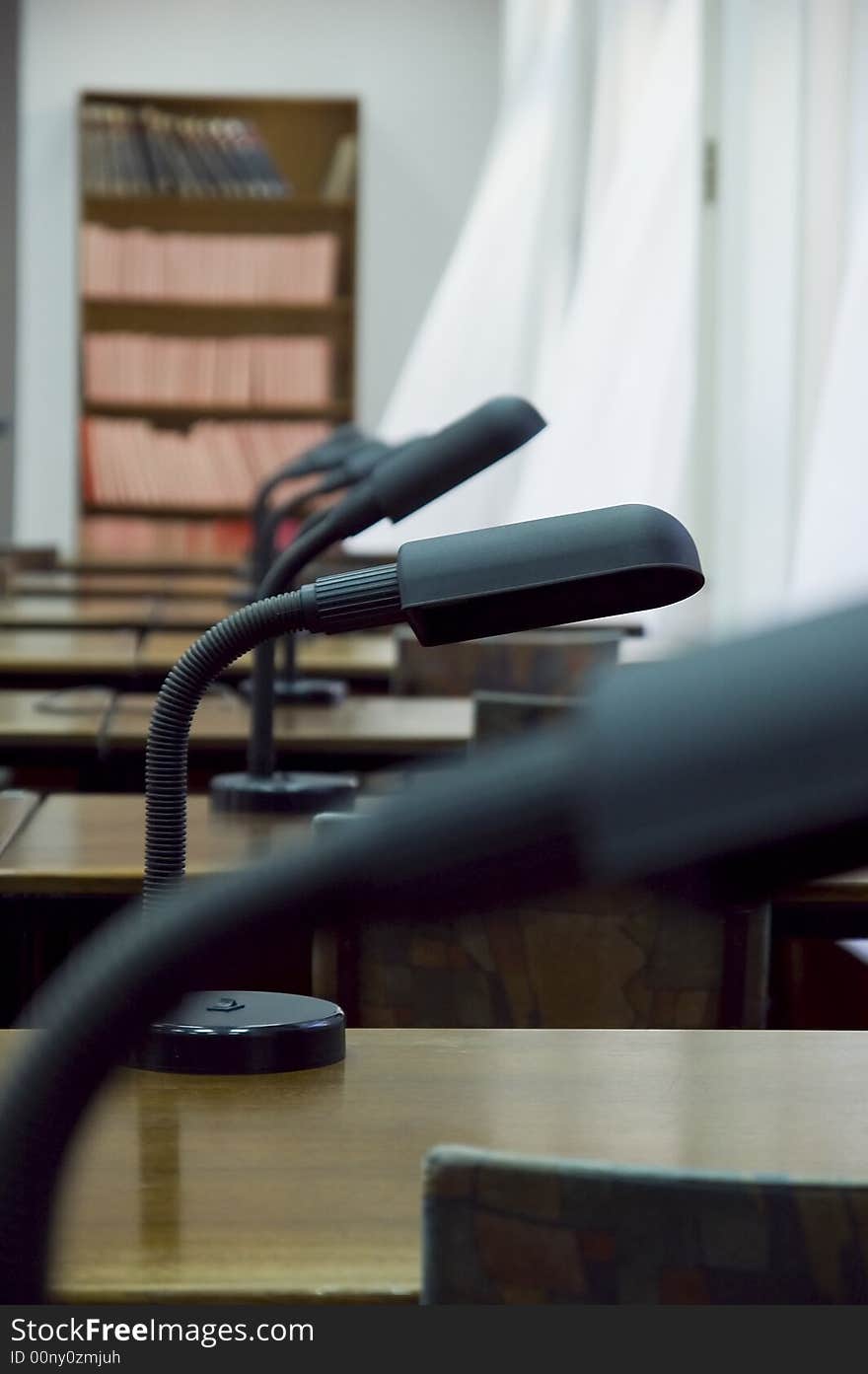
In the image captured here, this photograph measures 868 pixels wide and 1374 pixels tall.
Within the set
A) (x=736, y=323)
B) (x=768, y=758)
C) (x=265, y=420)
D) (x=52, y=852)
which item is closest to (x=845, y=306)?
(x=736, y=323)

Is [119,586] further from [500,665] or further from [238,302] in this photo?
[500,665]

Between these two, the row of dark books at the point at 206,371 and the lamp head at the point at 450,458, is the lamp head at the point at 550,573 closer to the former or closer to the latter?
the lamp head at the point at 450,458

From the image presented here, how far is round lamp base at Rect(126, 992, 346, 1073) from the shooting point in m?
1.09

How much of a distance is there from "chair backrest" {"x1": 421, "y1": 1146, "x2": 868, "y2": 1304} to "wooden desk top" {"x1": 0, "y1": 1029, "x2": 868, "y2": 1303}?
0.17 meters

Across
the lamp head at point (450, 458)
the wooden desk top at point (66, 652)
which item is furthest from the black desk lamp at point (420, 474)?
the wooden desk top at point (66, 652)

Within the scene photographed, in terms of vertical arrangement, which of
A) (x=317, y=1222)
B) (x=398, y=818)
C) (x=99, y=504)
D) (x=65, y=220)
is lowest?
(x=317, y=1222)

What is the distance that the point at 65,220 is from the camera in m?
7.18

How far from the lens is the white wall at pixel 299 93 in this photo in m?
7.15

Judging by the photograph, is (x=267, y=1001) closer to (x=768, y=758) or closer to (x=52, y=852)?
(x=52, y=852)

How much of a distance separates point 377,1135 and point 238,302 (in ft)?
21.1

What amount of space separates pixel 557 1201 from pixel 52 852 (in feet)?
3.93

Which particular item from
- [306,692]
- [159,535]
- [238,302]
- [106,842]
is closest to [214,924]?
[106,842]

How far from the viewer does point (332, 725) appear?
261cm

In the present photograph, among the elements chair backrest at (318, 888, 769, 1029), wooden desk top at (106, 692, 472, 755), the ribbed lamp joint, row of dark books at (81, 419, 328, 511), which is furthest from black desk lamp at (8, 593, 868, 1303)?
row of dark books at (81, 419, 328, 511)
